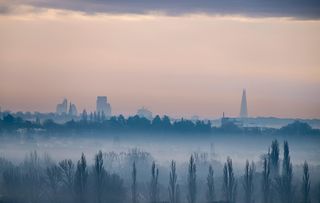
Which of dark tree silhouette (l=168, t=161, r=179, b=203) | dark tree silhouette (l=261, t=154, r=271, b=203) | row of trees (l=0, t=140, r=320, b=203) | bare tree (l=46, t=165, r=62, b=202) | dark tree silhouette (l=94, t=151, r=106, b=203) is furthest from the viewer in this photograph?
dark tree silhouette (l=168, t=161, r=179, b=203)

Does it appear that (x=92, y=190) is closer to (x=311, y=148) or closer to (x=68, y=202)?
(x=68, y=202)

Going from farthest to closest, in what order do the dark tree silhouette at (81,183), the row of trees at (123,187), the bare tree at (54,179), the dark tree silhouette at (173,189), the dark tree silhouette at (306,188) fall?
the dark tree silhouette at (173,189) → the bare tree at (54,179) → the row of trees at (123,187) → the dark tree silhouette at (81,183) → the dark tree silhouette at (306,188)

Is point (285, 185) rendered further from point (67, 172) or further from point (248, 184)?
point (67, 172)

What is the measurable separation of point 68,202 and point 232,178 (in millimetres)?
12168

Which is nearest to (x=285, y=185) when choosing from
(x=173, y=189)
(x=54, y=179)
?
(x=173, y=189)

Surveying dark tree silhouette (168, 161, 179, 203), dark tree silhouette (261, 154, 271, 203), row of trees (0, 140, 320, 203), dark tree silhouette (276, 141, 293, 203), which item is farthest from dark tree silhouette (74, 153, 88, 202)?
dark tree silhouette (276, 141, 293, 203)

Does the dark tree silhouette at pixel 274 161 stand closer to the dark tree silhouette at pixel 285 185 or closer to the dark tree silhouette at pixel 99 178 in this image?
the dark tree silhouette at pixel 285 185

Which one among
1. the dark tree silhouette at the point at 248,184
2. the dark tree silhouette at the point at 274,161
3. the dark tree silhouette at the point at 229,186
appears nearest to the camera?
the dark tree silhouette at the point at 248,184

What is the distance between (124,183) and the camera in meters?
77.6

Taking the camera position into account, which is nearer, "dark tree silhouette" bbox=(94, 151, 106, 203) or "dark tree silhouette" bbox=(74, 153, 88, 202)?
Answer: "dark tree silhouette" bbox=(74, 153, 88, 202)

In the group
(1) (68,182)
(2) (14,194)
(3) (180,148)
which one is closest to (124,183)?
(1) (68,182)

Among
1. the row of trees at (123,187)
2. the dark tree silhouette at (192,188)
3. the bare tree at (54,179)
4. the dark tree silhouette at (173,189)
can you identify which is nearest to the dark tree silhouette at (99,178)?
the row of trees at (123,187)

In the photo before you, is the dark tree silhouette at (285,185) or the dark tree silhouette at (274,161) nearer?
the dark tree silhouette at (285,185)

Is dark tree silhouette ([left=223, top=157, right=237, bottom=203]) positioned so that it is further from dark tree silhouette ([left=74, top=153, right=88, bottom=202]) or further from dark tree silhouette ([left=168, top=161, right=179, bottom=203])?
dark tree silhouette ([left=74, top=153, right=88, bottom=202])
